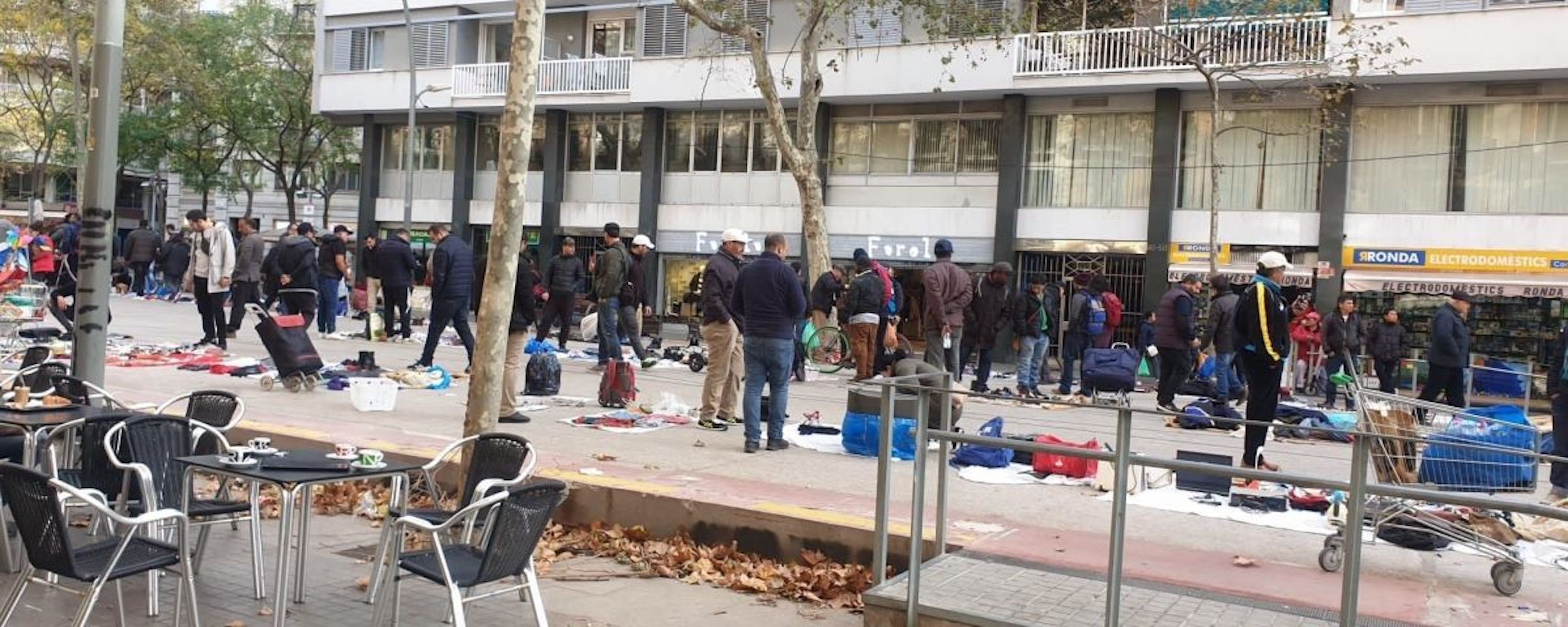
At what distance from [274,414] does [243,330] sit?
1142 cm

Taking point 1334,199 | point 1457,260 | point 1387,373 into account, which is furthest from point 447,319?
point 1457,260

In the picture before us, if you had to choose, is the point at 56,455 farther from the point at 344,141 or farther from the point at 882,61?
the point at 344,141

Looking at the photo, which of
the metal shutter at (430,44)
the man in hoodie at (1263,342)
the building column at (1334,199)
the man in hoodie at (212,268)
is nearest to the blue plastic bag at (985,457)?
the man in hoodie at (1263,342)

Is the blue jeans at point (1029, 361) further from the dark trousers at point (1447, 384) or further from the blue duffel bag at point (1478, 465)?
the blue duffel bag at point (1478, 465)

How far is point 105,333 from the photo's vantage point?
8.89 m

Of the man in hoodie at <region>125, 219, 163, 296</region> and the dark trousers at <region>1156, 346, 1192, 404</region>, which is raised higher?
the man in hoodie at <region>125, 219, 163, 296</region>

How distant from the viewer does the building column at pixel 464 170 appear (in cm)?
3512

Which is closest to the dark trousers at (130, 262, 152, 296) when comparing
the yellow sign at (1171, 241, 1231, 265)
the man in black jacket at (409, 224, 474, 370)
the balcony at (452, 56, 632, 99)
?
the balcony at (452, 56, 632, 99)

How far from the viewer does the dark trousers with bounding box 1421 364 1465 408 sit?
14461 millimetres

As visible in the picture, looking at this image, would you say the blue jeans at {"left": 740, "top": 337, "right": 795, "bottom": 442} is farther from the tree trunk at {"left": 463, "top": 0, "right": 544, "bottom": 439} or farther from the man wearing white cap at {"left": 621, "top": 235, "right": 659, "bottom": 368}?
the man wearing white cap at {"left": 621, "top": 235, "right": 659, "bottom": 368}

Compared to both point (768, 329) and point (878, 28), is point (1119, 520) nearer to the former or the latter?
point (768, 329)

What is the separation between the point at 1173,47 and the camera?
2338cm

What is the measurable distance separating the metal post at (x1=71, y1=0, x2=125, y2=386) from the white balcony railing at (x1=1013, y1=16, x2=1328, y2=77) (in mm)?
16883

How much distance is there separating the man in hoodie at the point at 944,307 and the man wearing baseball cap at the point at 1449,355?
5198 millimetres
